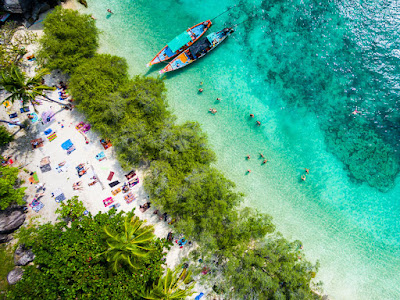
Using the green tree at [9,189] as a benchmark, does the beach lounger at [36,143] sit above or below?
above

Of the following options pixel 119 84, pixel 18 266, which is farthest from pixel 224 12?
pixel 18 266

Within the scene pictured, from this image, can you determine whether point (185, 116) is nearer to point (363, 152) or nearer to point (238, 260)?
point (238, 260)

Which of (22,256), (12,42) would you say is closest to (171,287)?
(22,256)

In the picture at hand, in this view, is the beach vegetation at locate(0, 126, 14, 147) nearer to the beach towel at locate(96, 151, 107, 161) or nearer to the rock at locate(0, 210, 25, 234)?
the rock at locate(0, 210, 25, 234)

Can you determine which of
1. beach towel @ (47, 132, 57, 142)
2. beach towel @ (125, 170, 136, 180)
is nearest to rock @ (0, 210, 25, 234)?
beach towel @ (47, 132, 57, 142)

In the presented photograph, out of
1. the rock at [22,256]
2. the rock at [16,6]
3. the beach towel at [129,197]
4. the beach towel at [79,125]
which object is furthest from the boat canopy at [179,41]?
the rock at [22,256]

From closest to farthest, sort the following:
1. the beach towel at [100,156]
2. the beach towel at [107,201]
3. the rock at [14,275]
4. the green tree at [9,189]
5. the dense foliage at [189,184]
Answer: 1. the dense foliage at [189,184]
2. the green tree at [9,189]
3. the rock at [14,275]
4. the beach towel at [107,201]
5. the beach towel at [100,156]

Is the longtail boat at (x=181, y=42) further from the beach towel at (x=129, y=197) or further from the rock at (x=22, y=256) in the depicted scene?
the rock at (x=22, y=256)
